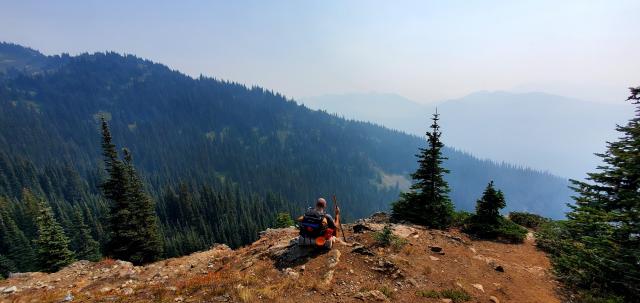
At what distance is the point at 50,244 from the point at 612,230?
44223 mm

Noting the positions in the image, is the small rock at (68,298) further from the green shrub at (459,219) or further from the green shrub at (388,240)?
the green shrub at (459,219)

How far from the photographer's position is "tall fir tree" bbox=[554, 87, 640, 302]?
1107cm

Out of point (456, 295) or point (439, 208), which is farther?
point (439, 208)

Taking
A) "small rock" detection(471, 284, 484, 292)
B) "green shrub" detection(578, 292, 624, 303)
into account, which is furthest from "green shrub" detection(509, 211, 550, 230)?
"small rock" detection(471, 284, 484, 292)

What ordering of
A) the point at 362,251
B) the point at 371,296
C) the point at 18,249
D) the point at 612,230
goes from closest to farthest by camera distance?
the point at 371,296 < the point at 612,230 < the point at 362,251 < the point at 18,249

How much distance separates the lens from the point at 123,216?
29.4 meters

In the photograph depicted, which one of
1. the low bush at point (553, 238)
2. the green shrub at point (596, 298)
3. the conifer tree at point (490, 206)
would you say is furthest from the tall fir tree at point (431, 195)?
the green shrub at point (596, 298)

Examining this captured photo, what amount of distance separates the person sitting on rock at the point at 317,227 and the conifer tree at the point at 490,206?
11.8 meters

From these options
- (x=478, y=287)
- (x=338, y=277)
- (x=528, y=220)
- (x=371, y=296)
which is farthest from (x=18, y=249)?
(x=528, y=220)

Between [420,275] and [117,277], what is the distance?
15976mm

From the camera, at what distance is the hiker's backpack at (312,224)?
42.4 ft

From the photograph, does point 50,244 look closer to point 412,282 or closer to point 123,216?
point 123,216

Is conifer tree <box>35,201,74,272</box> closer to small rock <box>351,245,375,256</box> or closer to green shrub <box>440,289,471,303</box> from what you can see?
small rock <box>351,245,375,256</box>

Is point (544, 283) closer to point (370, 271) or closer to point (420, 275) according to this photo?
point (420, 275)
